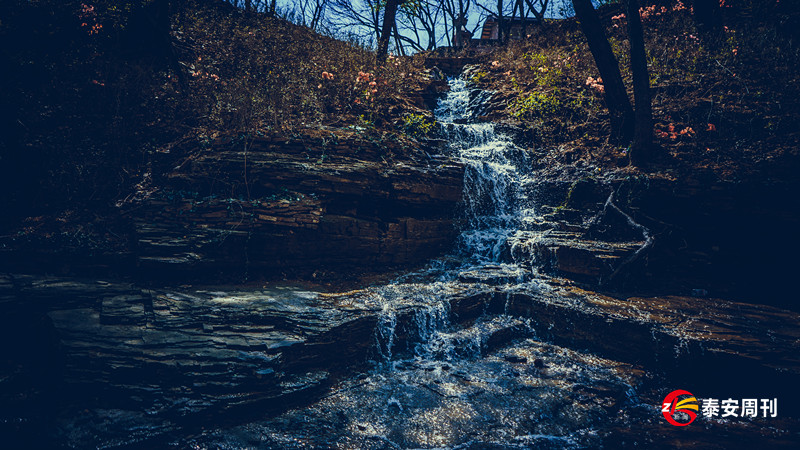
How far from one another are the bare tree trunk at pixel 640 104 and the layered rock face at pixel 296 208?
426 cm

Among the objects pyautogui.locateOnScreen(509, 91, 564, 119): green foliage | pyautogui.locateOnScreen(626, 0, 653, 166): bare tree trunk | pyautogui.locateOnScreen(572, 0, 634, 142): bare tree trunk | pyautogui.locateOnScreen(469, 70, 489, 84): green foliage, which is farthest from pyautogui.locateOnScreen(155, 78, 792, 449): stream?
pyautogui.locateOnScreen(469, 70, 489, 84): green foliage

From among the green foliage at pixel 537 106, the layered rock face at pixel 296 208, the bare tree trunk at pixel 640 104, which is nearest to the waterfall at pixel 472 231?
the layered rock face at pixel 296 208

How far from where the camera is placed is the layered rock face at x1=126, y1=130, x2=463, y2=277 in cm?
571

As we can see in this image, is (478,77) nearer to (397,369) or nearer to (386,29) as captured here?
(386,29)

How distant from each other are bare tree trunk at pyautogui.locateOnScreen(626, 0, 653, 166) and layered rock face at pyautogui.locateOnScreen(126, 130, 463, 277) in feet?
14.0

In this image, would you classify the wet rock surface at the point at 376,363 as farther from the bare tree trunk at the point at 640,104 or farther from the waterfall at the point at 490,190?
the bare tree trunk at the point at 640,104

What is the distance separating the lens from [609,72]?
8.73 metres

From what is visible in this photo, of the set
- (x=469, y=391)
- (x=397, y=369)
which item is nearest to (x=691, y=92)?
(x=469, y=391)

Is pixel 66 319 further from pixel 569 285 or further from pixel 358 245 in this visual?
pixel 569 285

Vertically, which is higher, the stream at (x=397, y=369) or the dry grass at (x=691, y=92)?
the dry grass at (x=691, y=92)

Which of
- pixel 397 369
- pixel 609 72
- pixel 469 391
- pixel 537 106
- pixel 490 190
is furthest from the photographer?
pixel 537 106

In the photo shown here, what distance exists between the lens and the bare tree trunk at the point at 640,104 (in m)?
7.77

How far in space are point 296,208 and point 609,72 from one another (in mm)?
8585

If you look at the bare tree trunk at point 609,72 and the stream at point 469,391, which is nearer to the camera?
the stream at point 469,391
